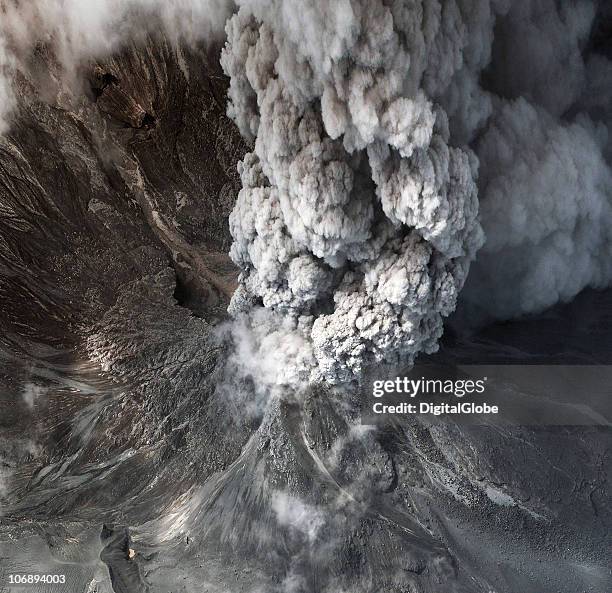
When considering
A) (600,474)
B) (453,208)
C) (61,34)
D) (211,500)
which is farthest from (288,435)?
(61,34)

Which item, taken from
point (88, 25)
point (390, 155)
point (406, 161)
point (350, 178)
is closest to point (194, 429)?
point (350, 178)

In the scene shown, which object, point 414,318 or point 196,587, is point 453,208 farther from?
point 196,587

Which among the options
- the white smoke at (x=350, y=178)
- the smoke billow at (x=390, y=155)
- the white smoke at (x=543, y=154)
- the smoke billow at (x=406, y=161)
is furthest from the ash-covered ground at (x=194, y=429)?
the white smoke at (x=350, y=178)

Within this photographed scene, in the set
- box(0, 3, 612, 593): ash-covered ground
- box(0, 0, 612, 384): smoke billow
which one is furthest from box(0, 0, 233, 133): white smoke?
box(0, 3, 612, 593): ash-covered ground

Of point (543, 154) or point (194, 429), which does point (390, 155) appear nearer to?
point (543, 154)

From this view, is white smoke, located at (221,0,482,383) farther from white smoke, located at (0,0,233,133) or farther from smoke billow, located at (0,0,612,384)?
white smoke, located at (0,0,233,133)

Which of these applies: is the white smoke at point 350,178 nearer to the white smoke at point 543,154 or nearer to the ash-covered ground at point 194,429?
the white smoke at point 543,154
